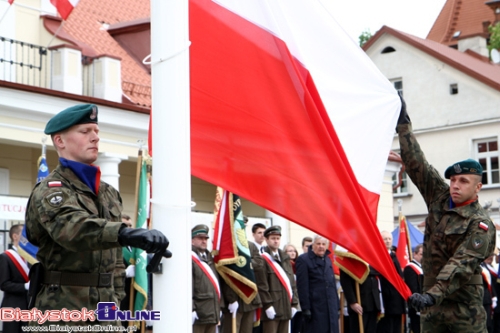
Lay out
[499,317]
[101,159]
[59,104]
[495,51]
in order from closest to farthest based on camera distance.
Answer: [59,104], [101,159], [499,317], [495,51]

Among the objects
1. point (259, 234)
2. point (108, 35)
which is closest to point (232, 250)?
point (259, 234)

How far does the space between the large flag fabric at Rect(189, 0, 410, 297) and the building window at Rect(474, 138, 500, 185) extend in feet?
104

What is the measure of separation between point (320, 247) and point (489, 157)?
23.4 meters

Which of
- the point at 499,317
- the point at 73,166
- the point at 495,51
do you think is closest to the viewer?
the point at 73,166

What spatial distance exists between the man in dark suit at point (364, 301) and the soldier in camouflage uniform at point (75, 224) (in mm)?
9840

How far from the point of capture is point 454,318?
7027 mm

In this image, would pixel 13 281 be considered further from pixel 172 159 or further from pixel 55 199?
pixel 172 159

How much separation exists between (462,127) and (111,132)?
23385 mm

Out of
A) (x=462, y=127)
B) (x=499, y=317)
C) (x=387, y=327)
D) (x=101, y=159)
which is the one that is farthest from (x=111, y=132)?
(x=462, y=127)

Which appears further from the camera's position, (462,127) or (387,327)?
(462,127)

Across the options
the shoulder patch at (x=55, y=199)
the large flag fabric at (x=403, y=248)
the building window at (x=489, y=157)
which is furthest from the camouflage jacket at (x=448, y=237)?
the building window at (x=489, y=157)

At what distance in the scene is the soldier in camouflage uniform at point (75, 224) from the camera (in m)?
4.05

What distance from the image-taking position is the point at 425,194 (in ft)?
24.2

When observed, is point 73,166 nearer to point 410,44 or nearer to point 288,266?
point 288,266
